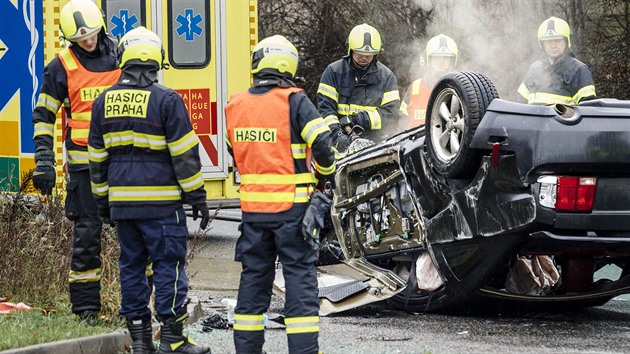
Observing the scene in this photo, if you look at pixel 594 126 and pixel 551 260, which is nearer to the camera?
pixel 594 126

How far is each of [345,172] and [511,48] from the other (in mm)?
3334

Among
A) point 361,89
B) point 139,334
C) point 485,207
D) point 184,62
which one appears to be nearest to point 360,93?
point 361,89

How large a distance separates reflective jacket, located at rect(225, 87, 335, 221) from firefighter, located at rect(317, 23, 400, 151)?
3684 mm

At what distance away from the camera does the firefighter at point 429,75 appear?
10438 mm

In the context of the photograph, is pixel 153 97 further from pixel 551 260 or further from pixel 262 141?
pixel 551 260

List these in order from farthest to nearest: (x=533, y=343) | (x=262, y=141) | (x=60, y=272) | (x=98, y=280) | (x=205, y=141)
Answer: (x=205, y=141)
(x=60, y=272)
(x=98, y=280)
(x=533, y=343)
(x=262, y=141)

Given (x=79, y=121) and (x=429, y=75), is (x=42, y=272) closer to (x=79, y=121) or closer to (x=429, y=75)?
(x=79, y=121)

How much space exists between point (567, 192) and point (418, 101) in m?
3.57

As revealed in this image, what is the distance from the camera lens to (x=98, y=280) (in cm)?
772

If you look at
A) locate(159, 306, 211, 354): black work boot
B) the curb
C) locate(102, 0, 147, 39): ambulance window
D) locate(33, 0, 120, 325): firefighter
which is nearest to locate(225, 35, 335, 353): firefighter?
locate(159, 306, 211, 354): black work boot

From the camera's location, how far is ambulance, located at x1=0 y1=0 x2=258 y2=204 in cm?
1192

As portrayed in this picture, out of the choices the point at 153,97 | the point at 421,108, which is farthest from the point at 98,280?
the point at 421,108

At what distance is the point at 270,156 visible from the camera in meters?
6.62

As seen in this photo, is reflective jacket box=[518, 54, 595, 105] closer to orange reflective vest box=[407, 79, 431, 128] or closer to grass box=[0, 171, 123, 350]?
orange reflective vest box=[407, 79, 431, 128]
